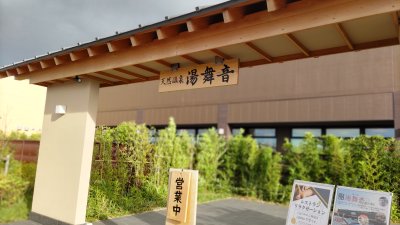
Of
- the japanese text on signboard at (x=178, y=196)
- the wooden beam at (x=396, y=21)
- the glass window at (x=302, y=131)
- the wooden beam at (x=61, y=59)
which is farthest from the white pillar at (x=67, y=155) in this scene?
the glass window at (x=302, y=131)

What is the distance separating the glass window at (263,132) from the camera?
1747cm

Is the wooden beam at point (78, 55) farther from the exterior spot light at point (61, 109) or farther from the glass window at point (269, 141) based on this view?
the glass window at point (269, 141)

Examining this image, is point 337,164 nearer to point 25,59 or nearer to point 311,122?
point 311,122

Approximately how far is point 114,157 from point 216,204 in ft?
12.2

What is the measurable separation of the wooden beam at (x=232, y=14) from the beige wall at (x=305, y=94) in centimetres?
1114

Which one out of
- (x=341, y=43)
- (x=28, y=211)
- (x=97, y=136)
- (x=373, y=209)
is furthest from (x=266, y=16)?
(x=28, y=211)

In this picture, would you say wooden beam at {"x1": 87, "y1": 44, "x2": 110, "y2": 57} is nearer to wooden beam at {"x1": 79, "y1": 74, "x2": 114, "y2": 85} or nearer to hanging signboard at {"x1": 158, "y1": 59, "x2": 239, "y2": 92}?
wooden beam at {"x1": 79, "y1": 74, "x2": 114, "y2": 85}

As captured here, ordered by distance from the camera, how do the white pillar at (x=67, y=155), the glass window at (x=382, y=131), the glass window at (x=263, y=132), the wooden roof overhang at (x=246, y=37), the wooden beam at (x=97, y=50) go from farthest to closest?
the glass window at (x=263, y=132) → the glass window at (x=382, y=131) → the white pillar at (x=67, y=155) → the wooden beam at (x=97, y=50) → the wooden roof overhang at (x=246, y=37)

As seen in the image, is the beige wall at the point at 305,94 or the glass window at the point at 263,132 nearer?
the beige wall at the point at 305,94

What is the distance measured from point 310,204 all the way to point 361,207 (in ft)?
2.20

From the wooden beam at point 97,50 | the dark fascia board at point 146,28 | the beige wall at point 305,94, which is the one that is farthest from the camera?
the beige wall at point 305,94

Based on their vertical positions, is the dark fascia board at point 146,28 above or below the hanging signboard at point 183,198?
above

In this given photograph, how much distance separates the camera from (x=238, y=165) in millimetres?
12773

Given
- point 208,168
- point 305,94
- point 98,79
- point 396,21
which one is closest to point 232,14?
point 396,21
